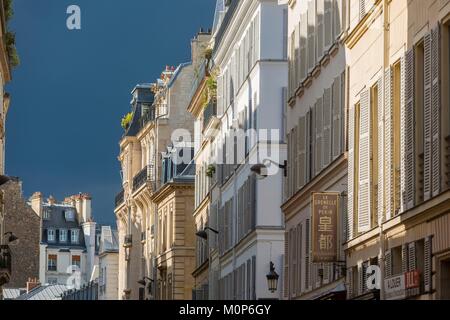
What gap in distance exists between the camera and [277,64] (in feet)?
174

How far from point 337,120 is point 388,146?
660 centimetres

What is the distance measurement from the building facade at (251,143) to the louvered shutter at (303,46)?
24.7ft

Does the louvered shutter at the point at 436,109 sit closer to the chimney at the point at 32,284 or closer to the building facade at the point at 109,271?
the building facade at the point at 109,271

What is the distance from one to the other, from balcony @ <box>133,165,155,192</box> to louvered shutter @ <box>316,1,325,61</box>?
176 feet

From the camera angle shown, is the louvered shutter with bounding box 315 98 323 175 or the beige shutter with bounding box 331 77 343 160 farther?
the louvered shutter with bounding box 315 98 323 175

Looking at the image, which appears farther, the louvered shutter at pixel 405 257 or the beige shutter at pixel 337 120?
the beige shutter at pixel 337 120

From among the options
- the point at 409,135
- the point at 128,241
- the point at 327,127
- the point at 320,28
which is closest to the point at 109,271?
the point at 128,241

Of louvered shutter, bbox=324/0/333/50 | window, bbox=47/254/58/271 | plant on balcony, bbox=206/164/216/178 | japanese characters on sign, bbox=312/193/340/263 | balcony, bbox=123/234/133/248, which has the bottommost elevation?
japanese characters on sign, bbox=312/193/340/263

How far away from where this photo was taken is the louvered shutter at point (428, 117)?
25469 millimetres

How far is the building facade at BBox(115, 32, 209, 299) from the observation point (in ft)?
297

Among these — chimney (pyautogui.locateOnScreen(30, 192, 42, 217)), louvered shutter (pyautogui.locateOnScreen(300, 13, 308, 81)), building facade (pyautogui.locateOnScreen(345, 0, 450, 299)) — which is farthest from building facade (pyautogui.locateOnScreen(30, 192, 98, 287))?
building facade (pyautogui.locateOnScreen(345, 0, 450, 299))

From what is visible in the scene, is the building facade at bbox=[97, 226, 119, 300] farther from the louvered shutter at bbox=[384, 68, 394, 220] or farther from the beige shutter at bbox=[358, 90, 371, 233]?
the louvered shutter at bbox=[384, 68, 394, 220]

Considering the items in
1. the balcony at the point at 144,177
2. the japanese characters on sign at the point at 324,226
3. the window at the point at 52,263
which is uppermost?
the window at the point at 52,263

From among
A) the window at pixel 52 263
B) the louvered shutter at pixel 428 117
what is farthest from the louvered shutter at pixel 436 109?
the window at pixel 52 263
